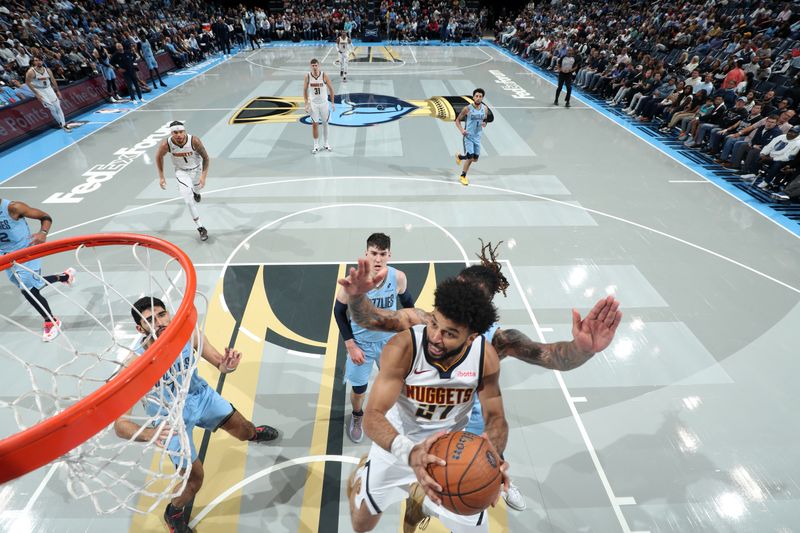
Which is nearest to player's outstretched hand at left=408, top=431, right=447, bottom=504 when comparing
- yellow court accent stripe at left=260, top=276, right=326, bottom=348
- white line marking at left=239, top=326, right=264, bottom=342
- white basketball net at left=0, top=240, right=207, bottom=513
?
white basketball net at left=0, top=240, right=207, bottom=513

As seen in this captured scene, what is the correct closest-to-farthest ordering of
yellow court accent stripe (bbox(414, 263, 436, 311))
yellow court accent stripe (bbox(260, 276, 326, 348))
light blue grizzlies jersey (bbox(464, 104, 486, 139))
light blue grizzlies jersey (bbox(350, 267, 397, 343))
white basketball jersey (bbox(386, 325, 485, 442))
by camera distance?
white basketball jersey (bbox(386, 325, 485, 442)) → light blue grizzlies jersey (bbox(350, 267, 397, 343)) → yellow court accent stripe (bbox(260, 276, 326, 348)) → yellow court accent stripe (bbox(414, 263, 436, 311)) → light blue grizzlies jersey (bbox(464, 104, 486, 139))

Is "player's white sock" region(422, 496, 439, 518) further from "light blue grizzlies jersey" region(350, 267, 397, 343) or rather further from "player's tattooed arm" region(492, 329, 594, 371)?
"light blue grizzlies jersey" region(350, 267, 397, 343)

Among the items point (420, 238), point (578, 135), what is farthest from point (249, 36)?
point (420, 238)

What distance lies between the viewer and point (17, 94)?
11.9m

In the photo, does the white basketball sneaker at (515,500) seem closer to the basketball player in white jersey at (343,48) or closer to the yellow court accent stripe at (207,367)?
the yellow court accent stripe at (207,367)

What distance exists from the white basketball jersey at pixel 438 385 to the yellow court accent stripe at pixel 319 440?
54.9 inches

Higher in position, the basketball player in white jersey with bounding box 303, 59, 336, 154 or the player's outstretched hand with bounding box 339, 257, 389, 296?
the player's outstretched hand with bounding box 339, 257, 389, 296

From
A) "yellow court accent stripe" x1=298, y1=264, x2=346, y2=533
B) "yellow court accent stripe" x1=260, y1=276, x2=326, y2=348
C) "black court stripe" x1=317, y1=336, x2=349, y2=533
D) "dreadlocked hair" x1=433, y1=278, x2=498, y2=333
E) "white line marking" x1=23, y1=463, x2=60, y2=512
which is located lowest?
"white line marking" x1=23, y1=463, x2=60, y2=512

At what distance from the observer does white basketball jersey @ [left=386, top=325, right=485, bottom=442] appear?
2.55 metres

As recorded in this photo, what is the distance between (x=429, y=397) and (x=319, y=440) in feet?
6.02

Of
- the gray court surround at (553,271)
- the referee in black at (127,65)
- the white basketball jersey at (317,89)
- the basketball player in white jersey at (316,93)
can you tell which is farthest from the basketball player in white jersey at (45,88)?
the white basketball jersey at (317,89)

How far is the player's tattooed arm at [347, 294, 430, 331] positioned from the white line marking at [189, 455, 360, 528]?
60.4 inches

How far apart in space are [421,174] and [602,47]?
1432cm

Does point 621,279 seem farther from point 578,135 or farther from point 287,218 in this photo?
point 578,135
